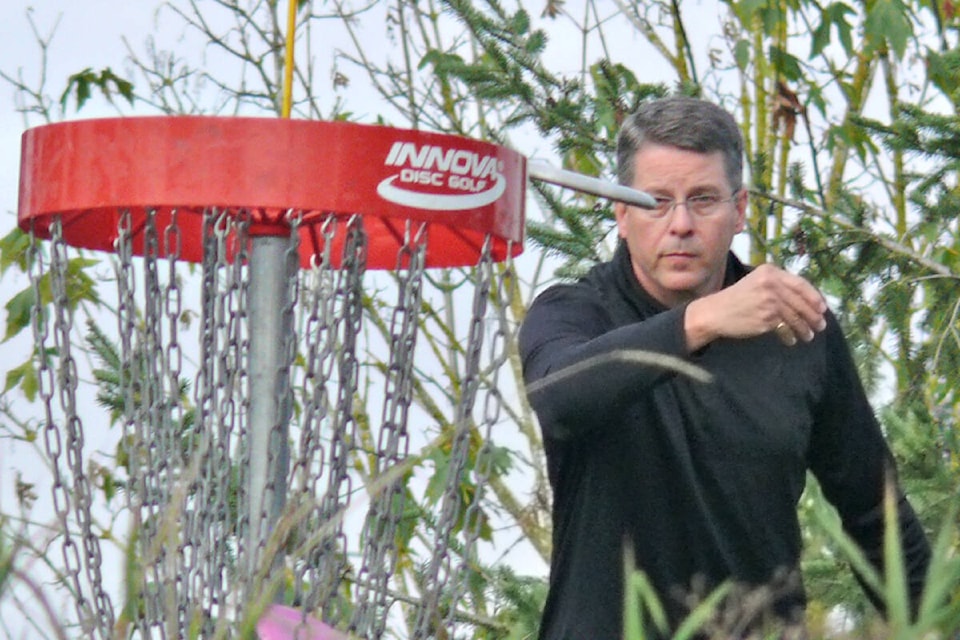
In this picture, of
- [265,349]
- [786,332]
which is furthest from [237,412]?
[786,332]

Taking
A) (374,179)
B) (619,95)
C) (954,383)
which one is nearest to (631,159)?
(374,179)

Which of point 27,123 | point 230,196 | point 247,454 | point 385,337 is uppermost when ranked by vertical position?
point 27,123

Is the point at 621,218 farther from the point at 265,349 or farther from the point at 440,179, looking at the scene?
the point at 265,349

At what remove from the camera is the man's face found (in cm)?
329

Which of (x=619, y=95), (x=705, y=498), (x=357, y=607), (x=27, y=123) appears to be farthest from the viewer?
(x=27, y=123)

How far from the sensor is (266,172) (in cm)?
333

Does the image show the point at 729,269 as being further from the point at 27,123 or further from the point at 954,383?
the point at 27,123

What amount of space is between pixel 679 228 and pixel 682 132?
22cm

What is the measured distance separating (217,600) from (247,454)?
31 centimetres

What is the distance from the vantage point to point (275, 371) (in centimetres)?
359

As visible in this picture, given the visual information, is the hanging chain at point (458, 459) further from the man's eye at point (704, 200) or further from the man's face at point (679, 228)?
the man's eye at point (704, 200)

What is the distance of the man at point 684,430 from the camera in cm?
308

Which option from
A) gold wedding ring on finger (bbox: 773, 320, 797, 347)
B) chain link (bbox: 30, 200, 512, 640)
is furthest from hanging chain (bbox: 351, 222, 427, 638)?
gold wedding ring on finger (bbox: 773, 320, 797, 347)

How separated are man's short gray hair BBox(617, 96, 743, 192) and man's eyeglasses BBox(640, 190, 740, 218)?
0.26 ft
